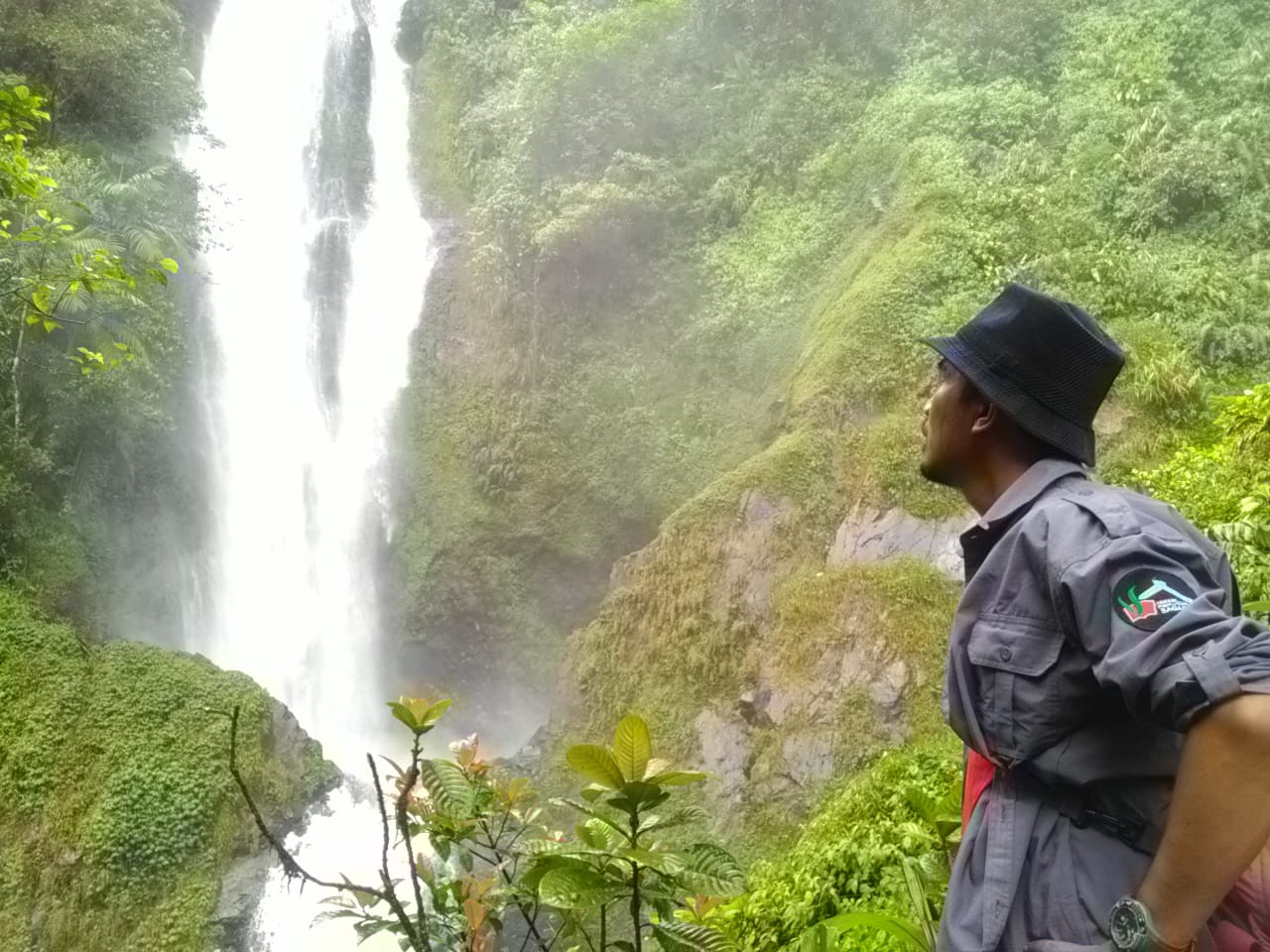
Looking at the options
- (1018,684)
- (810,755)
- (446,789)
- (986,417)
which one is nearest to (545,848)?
(446,789)

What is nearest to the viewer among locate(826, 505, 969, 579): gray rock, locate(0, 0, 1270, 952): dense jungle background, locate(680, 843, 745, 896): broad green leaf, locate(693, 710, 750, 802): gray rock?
locate(680, 843, 745, 896): broad green leaf

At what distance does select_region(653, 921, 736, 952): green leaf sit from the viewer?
1704mm

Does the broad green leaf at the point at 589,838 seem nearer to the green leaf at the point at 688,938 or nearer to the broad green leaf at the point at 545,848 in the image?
the broad green leaf at the point at 545,848

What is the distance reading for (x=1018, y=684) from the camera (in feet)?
4.46

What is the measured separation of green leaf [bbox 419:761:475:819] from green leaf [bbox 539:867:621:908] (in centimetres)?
44

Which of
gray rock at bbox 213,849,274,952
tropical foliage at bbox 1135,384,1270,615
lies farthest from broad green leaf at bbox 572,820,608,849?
gray rock at bbox 213,849,274,952

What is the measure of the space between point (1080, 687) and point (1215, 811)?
0.77 feet

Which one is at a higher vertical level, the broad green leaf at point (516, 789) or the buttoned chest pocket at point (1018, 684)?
the buttoned chest pocket at point (1018, 684)

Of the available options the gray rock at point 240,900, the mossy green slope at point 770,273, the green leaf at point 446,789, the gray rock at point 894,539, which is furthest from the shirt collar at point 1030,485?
the gray rock at point 240,900

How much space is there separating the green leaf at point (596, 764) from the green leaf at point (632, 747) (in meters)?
0.02

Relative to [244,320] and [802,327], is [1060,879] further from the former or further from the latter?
[244,320]

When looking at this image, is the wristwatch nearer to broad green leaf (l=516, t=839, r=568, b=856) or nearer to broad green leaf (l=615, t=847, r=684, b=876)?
broad green leaf (l=615, t=847, r=684, b=876)

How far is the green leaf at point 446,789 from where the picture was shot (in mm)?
1950

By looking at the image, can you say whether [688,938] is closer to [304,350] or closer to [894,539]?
[894,539]
